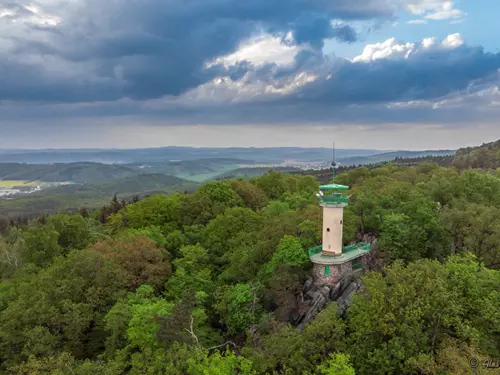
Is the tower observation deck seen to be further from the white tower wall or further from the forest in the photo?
the forest

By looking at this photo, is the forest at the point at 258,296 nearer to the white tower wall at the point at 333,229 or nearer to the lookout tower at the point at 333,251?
the lookout tower at the point at 333,251

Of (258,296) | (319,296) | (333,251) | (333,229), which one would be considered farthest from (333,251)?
(258,296)

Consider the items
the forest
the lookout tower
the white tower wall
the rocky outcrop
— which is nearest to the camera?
the forest

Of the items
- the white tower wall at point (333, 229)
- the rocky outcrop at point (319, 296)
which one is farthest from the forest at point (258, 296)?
the white tower wall at point (333, 229)

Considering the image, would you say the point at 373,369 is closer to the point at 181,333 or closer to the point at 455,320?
the point at 455,320

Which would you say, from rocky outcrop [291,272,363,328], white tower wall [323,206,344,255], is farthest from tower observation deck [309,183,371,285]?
rocky outcrop [291,272,363,328]

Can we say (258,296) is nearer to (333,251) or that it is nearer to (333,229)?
(333,251)

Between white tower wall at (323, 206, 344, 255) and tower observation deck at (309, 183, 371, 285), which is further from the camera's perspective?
white tower wall at (323, 206, 344, 255)
